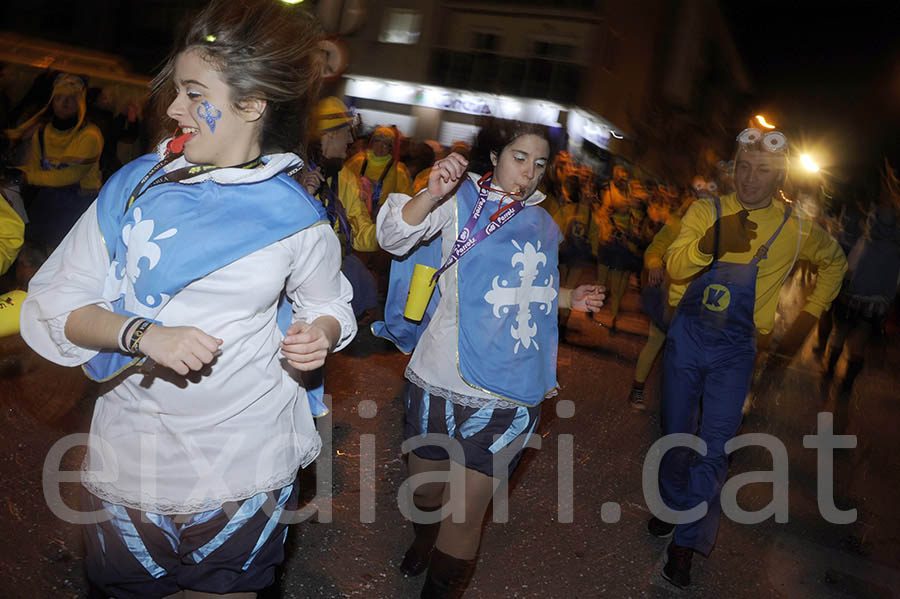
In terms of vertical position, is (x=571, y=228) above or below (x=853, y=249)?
below

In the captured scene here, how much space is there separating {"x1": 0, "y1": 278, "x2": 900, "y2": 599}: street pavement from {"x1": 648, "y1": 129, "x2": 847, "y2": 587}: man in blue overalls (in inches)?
20.9

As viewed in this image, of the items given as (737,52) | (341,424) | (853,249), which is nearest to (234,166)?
(341,424)

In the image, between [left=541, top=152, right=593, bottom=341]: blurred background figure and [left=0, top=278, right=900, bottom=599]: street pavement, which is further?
[left=541, top=152, right=593, bottom=341]: blurred background figure

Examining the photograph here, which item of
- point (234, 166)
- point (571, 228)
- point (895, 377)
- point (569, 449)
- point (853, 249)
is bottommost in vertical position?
point (895, 377)

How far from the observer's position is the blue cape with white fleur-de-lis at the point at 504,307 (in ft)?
9.41

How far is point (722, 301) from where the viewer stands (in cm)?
377

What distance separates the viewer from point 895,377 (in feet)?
34.3

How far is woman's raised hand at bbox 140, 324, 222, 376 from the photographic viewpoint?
1.63 m

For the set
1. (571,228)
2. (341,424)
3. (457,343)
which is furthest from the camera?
(571,228)

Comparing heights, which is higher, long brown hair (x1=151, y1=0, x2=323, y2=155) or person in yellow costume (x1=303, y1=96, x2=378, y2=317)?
long brown hair (x1=151, y1=0, x2=323, y2=155)

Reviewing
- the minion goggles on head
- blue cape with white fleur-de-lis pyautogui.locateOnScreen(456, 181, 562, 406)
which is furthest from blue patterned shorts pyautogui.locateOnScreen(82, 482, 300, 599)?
the minion goggles on head

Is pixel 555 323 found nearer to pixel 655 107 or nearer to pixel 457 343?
pixel 457 343

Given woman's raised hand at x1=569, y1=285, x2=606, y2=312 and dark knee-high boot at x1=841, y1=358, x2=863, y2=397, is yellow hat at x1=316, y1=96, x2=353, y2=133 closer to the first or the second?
woman's raised hand at x1=569, y1=285, x2=606, y2=312

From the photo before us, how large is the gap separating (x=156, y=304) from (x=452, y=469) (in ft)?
5.02
